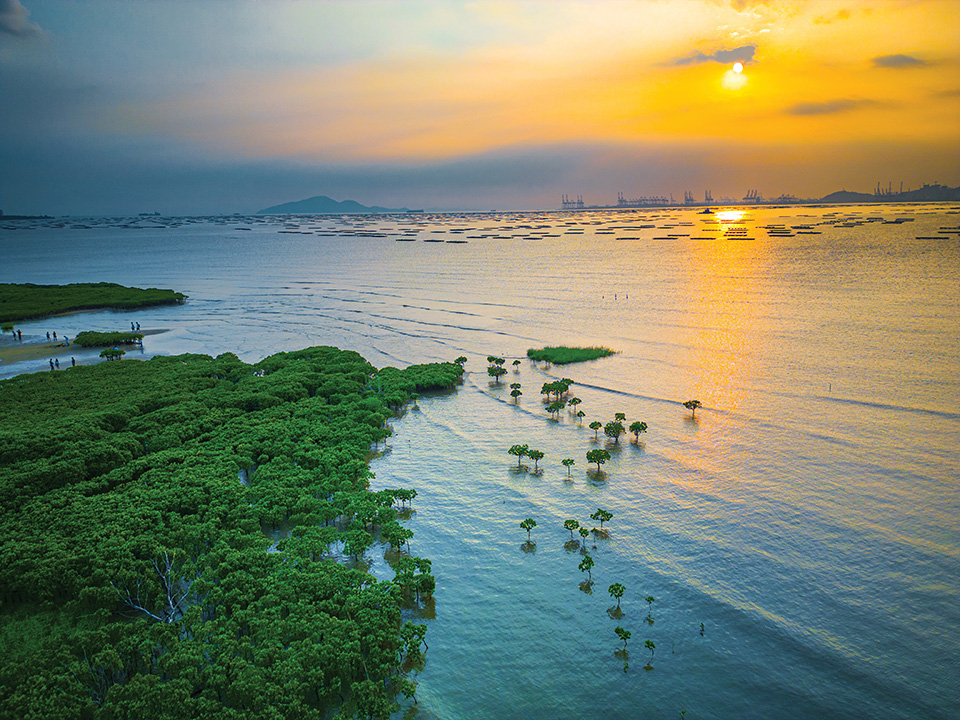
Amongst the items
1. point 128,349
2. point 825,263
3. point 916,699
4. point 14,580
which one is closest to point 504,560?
point 916,699

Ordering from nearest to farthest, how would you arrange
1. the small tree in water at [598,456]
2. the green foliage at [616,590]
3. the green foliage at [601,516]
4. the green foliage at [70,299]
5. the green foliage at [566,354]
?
the green foliage at [616,590] → the green foliage at [601,516] → the small tree in water at [598,456] → the green foliage at [566,354] → the green foliage at [70,299]

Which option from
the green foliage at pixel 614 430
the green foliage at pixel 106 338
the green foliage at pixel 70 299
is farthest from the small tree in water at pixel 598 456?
the green foliage at pixel 70 299

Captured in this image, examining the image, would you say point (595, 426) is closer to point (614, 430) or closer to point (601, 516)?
point (614, 430)

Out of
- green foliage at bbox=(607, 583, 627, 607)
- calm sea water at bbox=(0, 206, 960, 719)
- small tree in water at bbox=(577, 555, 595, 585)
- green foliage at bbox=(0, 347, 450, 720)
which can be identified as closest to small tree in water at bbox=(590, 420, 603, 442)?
calm sea water at bbox=(0, 206, 960, 719)

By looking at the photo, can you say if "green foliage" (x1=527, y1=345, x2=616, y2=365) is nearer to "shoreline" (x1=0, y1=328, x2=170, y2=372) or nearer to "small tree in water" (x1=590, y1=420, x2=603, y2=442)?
"small tree in water" (x1=590, y1=420, x2=603, y2=442)

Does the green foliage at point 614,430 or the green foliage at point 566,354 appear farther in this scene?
the green foliage at point 566,354

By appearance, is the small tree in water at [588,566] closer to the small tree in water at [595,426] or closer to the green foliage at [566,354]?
the small tree in water at [595,426]

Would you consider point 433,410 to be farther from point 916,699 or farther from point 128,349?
point 128,349
